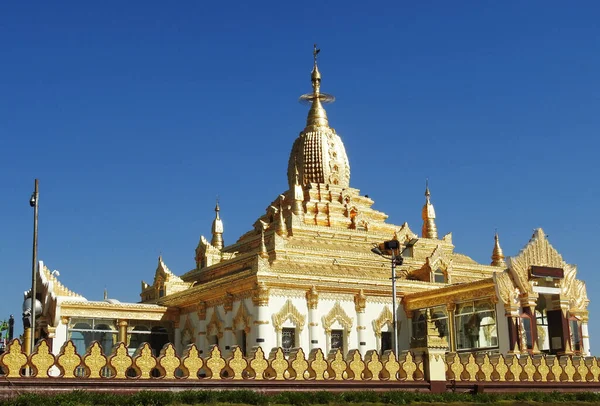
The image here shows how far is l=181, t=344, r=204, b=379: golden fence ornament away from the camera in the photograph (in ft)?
67.3

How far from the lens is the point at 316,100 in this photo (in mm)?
56250

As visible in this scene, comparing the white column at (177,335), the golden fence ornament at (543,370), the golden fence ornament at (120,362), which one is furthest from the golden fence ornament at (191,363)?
the white column at (177,335)

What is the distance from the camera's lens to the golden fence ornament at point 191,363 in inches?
807

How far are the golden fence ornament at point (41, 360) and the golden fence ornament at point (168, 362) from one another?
8.81ft

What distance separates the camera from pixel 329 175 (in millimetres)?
52969

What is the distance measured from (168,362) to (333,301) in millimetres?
18330

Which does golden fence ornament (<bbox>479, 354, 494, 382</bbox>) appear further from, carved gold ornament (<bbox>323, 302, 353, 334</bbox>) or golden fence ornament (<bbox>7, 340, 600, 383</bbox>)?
carved gold ornament (<bbox>323, 302, 353, 334</bbox>)

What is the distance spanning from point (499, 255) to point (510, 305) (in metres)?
19.3

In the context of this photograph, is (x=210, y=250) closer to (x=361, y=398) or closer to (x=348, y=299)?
(x=348, y=299)

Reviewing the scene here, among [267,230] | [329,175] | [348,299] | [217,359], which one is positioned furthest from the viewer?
[329,175]

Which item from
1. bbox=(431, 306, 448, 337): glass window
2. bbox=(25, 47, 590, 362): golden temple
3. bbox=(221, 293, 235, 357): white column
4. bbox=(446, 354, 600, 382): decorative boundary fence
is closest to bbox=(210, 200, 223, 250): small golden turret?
bbox=(25, 47, 590, 362): golden temple

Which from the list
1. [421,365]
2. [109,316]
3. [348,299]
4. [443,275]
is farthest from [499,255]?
[421,365]

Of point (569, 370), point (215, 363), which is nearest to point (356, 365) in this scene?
point (215, 363)

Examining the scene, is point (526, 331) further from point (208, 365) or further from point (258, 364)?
point (208, 365)
